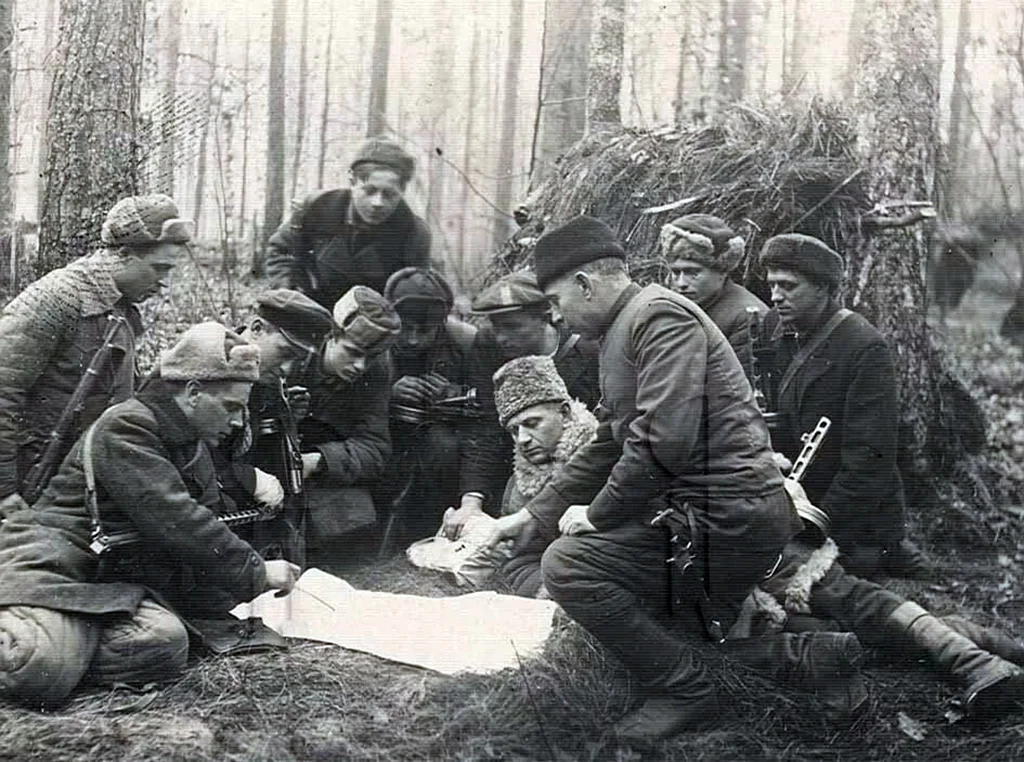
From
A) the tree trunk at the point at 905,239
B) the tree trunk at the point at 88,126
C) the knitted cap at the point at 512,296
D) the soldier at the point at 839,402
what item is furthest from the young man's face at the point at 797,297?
the tree trunk at the point at 88,126

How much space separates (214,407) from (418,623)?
1.13m

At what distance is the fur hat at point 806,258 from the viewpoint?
14.8 feet

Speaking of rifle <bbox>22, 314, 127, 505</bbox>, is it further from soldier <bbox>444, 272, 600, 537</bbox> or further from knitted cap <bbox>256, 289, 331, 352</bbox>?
soldier <bbox>444, 272, 600, 537</bbox>

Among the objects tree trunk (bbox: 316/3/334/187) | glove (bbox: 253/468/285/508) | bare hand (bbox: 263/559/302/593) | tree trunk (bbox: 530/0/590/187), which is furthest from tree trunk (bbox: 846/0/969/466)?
bare hand (bbox: 263/559/302/593)

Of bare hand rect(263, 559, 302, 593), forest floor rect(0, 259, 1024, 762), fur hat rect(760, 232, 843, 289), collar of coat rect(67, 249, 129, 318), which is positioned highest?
fur hat rect(760, 232, 843, 289)

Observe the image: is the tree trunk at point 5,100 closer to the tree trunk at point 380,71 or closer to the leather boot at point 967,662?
the tree trunk at point 380,71

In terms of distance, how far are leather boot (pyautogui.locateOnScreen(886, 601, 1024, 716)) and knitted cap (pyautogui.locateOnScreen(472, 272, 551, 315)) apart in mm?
2047

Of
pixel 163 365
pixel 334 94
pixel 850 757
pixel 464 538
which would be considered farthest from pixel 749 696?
pixel 334 94

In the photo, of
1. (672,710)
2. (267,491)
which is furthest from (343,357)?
(672,710)

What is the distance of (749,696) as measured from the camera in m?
3.64

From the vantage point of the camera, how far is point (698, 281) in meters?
4.67

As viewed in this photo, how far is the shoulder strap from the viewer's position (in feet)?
14.5

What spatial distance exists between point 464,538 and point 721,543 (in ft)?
4.60

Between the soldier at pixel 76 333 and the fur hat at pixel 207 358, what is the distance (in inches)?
24.5
